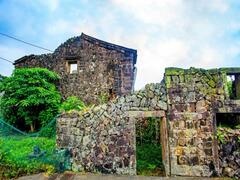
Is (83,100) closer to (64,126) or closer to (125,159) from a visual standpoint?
(64,126)

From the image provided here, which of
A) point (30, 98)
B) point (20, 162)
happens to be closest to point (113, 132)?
point (20, 162)

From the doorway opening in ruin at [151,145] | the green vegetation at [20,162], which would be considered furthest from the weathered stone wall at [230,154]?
the green vegetation at [20,162]

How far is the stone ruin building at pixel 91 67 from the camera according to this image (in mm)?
13547

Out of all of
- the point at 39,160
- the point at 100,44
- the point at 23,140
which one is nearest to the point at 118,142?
the point at 39,160

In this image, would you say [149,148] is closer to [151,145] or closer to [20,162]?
[151,145]

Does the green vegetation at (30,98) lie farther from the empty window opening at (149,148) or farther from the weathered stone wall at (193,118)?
the weathered stone wall at (193,118)

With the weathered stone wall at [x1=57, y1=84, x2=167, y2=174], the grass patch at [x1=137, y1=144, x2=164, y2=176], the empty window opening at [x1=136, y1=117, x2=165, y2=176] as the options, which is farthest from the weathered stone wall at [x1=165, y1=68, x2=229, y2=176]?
the empty window opening at [x1=136, y1=117, x2=165, y2=176]

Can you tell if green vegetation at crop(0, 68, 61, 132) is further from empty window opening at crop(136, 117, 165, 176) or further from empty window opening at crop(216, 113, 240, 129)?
empty window opening at crop(216, 113, 240, 129)

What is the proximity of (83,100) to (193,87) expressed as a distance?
7.60 m

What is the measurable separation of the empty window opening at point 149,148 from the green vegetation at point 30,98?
4.92 m

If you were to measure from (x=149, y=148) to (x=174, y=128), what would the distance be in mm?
4094

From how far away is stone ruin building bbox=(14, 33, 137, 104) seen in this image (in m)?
13.5

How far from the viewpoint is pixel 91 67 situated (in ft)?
46.3

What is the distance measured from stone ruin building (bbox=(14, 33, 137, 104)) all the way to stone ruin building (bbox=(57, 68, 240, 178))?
5315 millimetres
